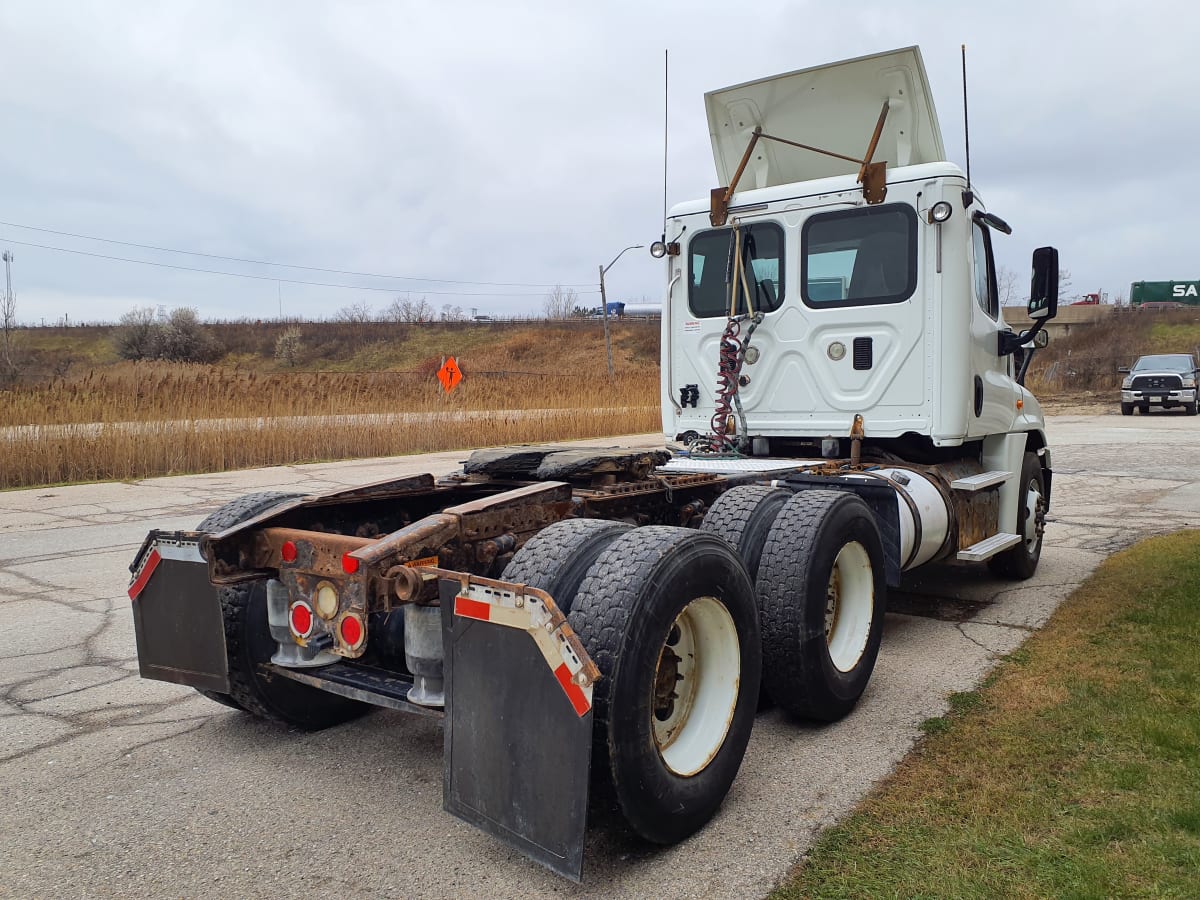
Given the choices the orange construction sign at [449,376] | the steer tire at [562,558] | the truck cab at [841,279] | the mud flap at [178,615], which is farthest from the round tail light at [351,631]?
the orange construction sign at [449,376]

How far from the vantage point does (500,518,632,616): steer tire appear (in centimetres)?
277

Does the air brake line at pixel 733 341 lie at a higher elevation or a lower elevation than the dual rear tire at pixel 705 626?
higher

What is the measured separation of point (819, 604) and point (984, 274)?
3.35m

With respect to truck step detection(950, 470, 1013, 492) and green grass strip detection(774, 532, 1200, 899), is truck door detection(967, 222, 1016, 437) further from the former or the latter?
green grass strip detection(774, 532, 1200, 899)

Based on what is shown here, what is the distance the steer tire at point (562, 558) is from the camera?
2.77 metres

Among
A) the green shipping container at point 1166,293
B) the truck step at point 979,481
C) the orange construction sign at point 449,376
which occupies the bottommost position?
the truck step at point 979,481

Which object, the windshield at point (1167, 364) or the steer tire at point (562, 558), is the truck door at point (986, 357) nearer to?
the steer tire at point (562, 558)

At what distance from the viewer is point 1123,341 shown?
4738 cm

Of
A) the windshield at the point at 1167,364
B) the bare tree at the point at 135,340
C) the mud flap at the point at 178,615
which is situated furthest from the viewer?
the bare tree at the point at 135,340

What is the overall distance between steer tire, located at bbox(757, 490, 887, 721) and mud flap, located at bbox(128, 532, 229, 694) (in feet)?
6.96

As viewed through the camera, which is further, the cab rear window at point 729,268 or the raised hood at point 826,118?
the cab rear window at point 729,268

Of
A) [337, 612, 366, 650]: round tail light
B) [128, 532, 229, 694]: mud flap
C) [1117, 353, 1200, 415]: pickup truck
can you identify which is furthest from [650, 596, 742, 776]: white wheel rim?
[1117, 353, 1200, 415]: pickup truck

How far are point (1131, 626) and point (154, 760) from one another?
5.00m

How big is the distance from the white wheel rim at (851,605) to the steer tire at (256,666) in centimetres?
219
